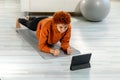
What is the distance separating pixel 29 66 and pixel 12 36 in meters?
0.93

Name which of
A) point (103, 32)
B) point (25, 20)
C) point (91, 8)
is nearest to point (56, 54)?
point (25, 20)

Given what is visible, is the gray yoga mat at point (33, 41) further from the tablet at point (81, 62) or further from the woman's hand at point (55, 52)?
the tablet at point (81, 62)

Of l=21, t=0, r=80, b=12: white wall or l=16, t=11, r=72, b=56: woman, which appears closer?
l=16, t=11, r=72, b=56: woman

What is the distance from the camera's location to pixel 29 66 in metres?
2.59

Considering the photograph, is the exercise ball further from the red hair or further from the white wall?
the red hair

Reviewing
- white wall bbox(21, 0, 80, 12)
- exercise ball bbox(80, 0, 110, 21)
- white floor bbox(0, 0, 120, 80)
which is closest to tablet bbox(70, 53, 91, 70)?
white floor bbox(0, 0, 120, 80)

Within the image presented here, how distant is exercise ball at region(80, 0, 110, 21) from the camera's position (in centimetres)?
398

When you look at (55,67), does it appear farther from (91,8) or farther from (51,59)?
(91,8)

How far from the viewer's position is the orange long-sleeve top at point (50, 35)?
277 centimetres

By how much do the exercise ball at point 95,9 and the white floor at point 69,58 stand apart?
104mm

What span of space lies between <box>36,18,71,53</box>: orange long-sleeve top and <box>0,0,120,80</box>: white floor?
143mm

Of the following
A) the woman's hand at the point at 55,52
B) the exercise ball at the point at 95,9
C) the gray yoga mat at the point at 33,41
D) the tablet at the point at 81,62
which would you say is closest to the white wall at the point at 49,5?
the exercise ball at the point at 95,9

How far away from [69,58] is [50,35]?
328 millimetres

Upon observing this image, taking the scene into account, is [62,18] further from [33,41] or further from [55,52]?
[33,41]
